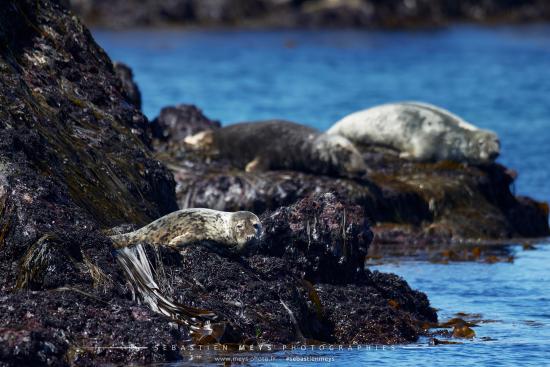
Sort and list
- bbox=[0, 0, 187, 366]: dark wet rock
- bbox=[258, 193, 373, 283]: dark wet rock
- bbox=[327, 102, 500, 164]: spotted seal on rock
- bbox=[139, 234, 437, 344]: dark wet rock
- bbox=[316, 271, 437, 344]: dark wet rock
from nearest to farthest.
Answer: bbox=[0, 0, 187, 366]: dark wet rock, bbox=[139, 234, 437, 344]: dark wet rock, bbox=[316, 271, 437, 344]: dark wet rock, bbox=[258, 193, 373, 283]: dark wet rock, bbox=[327, 102, 500, 164]: spotted seal on rock

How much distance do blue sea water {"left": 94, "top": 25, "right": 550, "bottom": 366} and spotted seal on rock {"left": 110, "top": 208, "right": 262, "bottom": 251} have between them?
1.07 metres

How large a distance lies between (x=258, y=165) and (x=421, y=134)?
2222mm

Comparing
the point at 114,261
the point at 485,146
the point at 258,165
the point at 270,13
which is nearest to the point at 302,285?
the point at 114,261

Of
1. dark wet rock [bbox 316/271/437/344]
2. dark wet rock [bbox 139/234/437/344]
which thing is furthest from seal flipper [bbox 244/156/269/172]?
dark wet rock [bbox 139/234/437/344]

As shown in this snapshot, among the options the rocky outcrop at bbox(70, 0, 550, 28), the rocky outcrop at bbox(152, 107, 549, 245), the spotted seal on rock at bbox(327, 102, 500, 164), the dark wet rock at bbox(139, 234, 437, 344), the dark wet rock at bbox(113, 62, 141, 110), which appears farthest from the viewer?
the rocky outcrop at bbox(70, 0, 550, 28)

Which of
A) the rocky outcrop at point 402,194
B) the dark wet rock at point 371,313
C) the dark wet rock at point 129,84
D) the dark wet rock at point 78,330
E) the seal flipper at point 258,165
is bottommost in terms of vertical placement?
the dark wet rock at point 78,330

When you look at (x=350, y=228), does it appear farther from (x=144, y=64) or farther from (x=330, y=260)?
(x=144, y=64)

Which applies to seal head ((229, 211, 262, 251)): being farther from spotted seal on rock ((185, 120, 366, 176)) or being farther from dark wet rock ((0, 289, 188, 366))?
spotted seal on rock ((185, 120, 366, 176))

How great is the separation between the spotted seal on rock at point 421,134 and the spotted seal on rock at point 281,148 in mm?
1194

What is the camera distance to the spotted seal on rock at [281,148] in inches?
467

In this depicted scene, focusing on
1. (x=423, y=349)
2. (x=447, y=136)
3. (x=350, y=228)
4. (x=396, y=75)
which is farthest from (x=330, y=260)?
(x=396, y=75)

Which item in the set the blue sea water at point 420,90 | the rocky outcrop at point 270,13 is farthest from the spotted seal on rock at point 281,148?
the rocky outcrop at point 270,13

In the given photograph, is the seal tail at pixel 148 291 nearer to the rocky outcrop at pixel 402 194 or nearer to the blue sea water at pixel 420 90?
the blue sea water at pixel 420 90

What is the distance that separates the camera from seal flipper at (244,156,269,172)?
11953 millimetres
